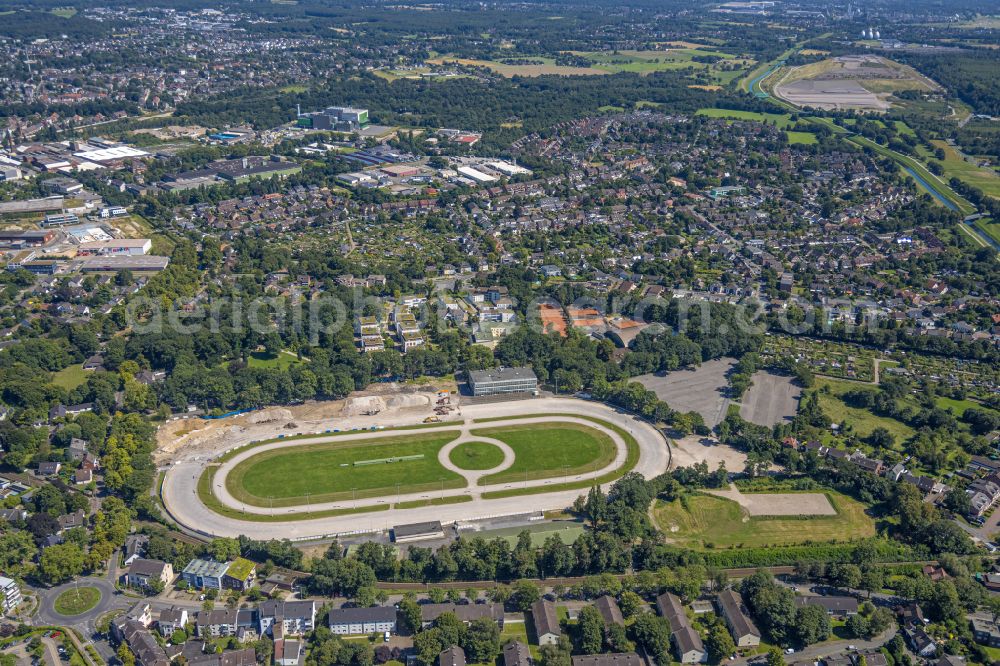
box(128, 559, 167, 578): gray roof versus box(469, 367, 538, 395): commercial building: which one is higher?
box(469, 367, 538, 395): commercial building

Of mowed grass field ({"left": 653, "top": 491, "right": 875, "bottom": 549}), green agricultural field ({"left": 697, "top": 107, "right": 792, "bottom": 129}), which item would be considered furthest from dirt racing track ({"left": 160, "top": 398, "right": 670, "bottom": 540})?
green agricultural field ({"left": 697, "top": 107, "right": 792, "bottom": 129})

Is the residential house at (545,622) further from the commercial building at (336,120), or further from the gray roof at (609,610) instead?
the commercial building at (336,120)

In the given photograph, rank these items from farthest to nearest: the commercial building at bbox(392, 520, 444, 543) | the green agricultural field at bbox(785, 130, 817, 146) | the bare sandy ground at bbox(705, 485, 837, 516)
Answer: the green agricultural field at bbox(785, 130, 817, 146)
the bare sandy ground at bbox(705, 485, 837, 516)
the commercial building at bbox(392, 520, 444, 543)

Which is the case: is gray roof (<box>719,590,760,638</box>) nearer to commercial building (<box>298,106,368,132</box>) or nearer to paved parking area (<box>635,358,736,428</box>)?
paved parking area (<box>635,358,736,428</box>)

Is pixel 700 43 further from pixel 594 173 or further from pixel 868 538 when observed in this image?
pixel 868 538

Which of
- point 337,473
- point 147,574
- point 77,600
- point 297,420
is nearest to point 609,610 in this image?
point 337,473

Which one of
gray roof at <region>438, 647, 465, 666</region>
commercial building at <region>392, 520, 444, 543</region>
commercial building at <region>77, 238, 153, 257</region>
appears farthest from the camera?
commercial building at <region>77, 238, 153, 257</region>

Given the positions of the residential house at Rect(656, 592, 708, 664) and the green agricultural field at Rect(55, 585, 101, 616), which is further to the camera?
the green agricultural field at Rect(55, 585, 101, 616)

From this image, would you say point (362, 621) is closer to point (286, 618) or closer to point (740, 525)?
point (286, 618)
